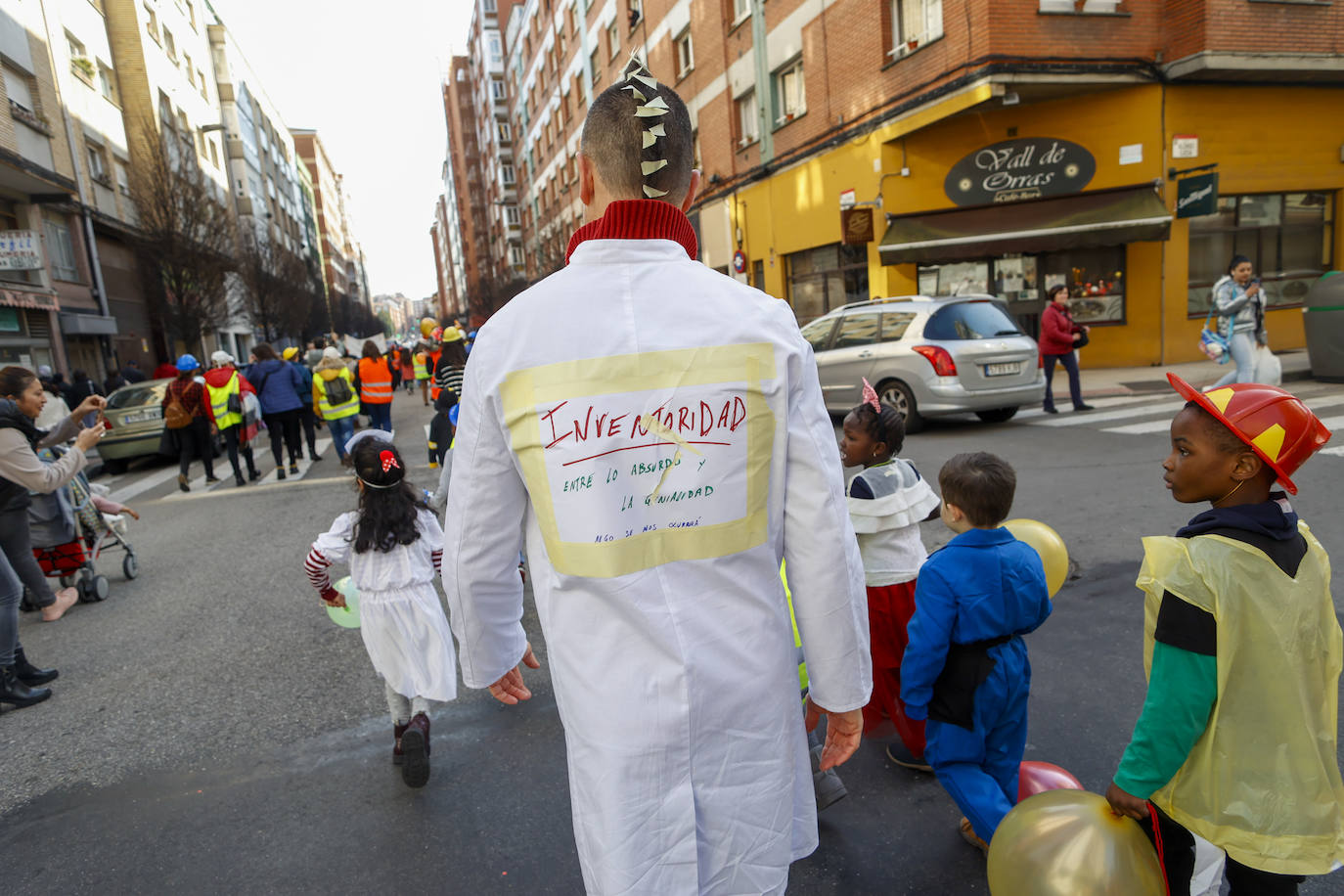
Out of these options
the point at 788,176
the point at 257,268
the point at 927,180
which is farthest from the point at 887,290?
the point at 257,268

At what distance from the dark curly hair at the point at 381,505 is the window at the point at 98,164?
83.2 ft

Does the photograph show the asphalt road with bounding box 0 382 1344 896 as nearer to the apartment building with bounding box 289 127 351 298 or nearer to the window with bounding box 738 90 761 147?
the window with bounding box 738 90 761 147

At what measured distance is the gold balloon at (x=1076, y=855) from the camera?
70.2 inches

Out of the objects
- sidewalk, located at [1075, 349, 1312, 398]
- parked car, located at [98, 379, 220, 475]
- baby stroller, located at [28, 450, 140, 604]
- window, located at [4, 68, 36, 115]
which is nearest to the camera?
baby stroller, located at [28, 450, 140, 604]

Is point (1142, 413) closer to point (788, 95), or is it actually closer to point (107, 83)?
point (788, 95)

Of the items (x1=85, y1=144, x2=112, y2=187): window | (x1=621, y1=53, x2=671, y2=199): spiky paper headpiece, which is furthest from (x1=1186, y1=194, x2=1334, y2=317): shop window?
(x1=85, y1=144, x2=112, y2=187): window

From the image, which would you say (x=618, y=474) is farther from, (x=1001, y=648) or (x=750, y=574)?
(x=1001, y=648)

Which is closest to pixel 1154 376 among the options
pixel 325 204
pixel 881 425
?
pixel 881 425

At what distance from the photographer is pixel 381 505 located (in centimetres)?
322

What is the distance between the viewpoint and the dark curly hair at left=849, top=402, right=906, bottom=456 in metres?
2.99

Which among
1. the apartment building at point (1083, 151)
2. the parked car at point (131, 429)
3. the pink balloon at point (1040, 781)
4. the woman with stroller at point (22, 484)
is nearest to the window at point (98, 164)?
the parked car at point (131, 429)

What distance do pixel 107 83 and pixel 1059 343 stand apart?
94.2 ft

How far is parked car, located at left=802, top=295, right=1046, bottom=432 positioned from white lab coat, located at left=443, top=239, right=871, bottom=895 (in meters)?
7.91

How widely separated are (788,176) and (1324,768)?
19.1 meters
